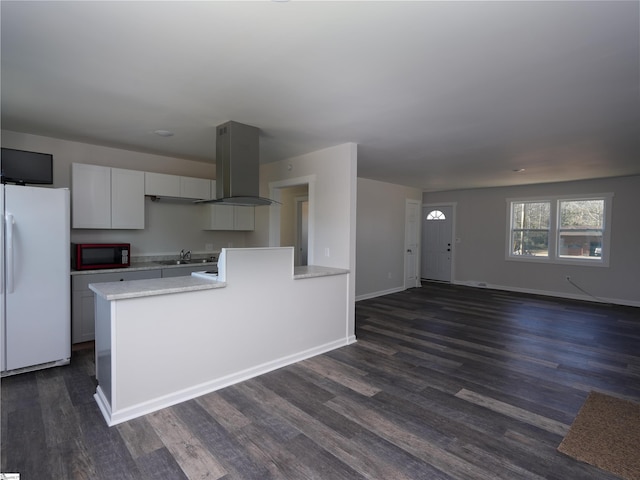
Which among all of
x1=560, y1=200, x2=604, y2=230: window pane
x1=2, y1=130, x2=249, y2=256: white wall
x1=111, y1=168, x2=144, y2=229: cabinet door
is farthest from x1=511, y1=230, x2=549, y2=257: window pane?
x1=111, y1=168, x2=144, y2=229: cabinet door

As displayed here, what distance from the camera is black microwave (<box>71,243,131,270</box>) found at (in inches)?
150

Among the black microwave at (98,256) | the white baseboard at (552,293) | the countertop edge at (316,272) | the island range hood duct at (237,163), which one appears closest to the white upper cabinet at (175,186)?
the black microwave at (98,256)

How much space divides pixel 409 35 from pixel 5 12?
2060 millimetres

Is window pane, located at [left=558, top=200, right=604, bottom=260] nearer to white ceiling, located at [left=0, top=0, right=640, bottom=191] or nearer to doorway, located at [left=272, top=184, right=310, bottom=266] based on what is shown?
white ceiling, located at [left=0, top=0, right=640, bottom=191]

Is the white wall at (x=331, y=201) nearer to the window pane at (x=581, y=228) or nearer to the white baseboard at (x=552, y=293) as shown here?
the white baseboard at (x=552, y=293)

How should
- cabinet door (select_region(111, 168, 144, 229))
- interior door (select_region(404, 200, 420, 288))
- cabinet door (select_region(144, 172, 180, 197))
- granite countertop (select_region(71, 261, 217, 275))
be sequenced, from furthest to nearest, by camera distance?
1. interior door (select_region(404, 200, 420, 288))
2. cabinet door (select_region(144, 172, 180, 197))
3. cabinet door (select_region(111, 168, 144, 229))
4. granite countertop (select_region(71, 261, 217, 275))

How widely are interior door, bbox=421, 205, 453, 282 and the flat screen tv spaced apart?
26.0ft

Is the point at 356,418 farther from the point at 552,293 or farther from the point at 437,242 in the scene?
the point at 437,242

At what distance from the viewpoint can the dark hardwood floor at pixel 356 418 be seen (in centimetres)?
198

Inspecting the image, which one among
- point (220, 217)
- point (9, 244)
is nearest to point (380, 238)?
point (220, 217)

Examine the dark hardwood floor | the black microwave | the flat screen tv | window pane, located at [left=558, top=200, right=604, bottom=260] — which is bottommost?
the dark hardwood floor

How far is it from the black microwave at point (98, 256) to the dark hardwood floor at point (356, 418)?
0.99 metres

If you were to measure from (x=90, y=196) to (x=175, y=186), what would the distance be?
1.04m

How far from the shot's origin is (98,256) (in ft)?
13.0
